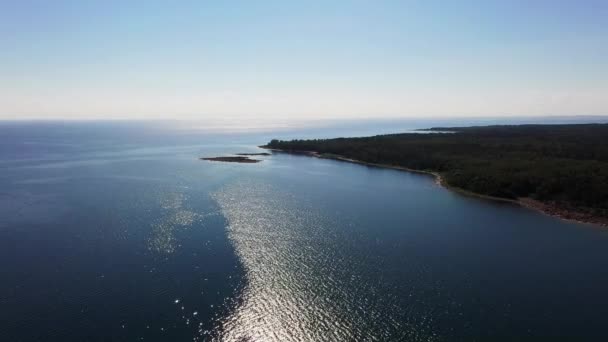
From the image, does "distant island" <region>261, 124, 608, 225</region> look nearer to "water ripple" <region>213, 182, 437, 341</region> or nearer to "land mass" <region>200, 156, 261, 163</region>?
"land mass" <region>200, 156, 261, 163</region>

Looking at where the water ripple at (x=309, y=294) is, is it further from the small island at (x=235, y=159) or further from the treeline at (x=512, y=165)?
the small island at (x=235, y=159)

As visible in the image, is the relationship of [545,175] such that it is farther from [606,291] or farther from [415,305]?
[415,305]

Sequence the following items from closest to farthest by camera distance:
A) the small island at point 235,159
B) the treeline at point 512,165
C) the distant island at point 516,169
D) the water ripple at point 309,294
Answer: the water ripple at point 309,294
the distant island at point 516,169
the treeline at point 512,165
the small island at point 235,159

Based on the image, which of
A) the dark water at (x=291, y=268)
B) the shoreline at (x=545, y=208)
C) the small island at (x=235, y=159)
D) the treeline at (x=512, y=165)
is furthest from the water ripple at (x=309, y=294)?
the small island at (x=235, y=159)

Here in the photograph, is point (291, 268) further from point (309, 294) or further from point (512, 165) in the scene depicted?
point (512, 165)

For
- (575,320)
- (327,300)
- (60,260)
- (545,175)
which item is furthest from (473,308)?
(545,175)

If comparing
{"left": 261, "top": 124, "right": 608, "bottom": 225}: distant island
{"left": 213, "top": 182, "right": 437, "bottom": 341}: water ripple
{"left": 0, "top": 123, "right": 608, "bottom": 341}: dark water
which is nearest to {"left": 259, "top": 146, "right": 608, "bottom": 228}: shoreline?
{"left": 261, "top": 124, "right": 608, "bottom": 225}: distant island

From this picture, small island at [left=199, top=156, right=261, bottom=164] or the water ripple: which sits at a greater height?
small island at [left=199, top=156, right=261, bottom=164]

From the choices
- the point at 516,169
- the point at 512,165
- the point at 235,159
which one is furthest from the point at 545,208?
the point at 235,159
